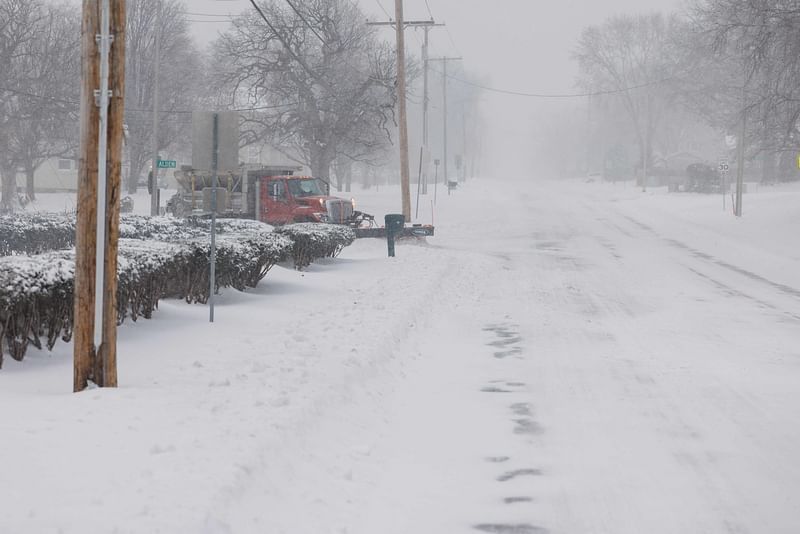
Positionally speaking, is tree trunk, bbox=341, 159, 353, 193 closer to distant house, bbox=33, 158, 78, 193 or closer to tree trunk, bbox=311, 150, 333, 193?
distant house, bbox=33, 158, 78, 193

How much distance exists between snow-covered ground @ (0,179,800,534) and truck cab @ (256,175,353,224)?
14231 millimetres

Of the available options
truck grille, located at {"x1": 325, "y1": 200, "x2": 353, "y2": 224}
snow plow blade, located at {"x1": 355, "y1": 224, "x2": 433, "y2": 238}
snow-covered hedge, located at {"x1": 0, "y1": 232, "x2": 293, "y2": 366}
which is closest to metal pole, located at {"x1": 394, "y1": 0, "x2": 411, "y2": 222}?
truck grille, located at {"x1": 325, "y1": 200, "x2": 353, "y2": 224}

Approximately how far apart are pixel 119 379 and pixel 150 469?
2920mm

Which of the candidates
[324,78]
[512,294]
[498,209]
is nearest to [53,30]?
[324,78]

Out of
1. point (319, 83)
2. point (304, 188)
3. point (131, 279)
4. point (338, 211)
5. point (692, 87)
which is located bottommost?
point (131, 279)

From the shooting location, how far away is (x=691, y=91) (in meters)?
63.4

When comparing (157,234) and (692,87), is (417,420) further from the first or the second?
(692,87)

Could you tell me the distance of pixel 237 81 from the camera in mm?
45906

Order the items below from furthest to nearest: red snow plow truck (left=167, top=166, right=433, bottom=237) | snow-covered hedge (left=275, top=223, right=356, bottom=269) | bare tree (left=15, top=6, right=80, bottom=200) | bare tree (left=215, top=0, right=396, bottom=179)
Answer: bare tree (left=15, top=6, right=80, bottom=200), bare tree (left=215, top=0, right=396, bottom=179), red snow plow truck (left=167, top=166, right=433, bottom=237), snow-covered hedge (left=275, top=223, right=356, bottom=269)

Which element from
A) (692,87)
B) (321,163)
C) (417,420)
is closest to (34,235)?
(417,420)

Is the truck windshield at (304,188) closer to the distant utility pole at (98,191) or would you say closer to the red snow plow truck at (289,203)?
the red snow plow truck at (289,203)

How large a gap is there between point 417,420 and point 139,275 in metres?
4.53

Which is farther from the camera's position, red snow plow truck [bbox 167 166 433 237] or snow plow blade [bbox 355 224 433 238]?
red snow plow truck [bbox 167 166 433 237]

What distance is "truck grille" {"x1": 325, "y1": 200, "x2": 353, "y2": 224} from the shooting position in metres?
29.9
